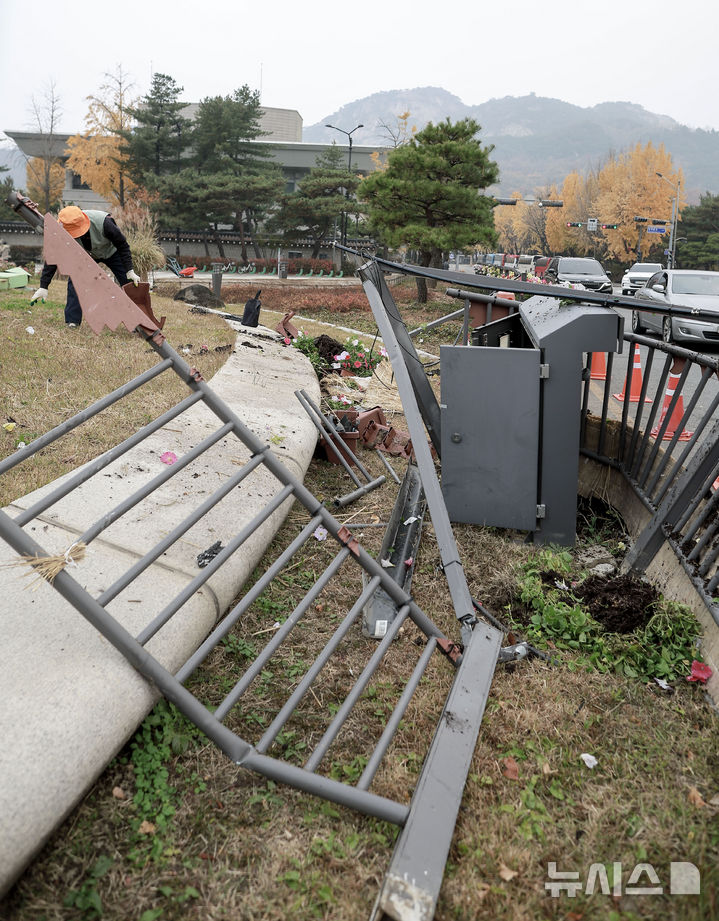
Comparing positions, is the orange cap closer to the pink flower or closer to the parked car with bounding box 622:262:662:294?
the pink flower

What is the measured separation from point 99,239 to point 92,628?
5.82 metres

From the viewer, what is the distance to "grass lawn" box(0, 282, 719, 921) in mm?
1812

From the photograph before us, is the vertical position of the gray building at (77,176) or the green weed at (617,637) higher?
the gray building at (77,176)

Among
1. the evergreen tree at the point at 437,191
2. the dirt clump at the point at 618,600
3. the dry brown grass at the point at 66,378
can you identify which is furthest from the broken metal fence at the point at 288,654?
the evergreen tree at the point at 437,191

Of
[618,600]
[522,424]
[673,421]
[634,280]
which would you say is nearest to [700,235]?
[634,280]

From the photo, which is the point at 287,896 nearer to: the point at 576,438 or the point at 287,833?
the point at 287,833

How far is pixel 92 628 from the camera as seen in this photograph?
7.62ft

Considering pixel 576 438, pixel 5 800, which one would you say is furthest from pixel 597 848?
pixel 576 438

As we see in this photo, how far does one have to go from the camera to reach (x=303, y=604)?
8.20 feet

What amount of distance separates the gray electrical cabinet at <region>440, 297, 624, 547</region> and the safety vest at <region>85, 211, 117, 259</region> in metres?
4.70

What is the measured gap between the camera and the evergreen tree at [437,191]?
60.8 ft

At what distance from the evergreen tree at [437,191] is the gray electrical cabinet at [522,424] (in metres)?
15.4

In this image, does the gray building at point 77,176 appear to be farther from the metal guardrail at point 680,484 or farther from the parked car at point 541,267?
the metal guardrail at point 680,484

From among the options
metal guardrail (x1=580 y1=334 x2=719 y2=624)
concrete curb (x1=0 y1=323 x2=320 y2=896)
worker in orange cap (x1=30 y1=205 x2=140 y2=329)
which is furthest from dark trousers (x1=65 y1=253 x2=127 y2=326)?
metal guardrail (x1=580 y1=334 x2=719 y2=624)
